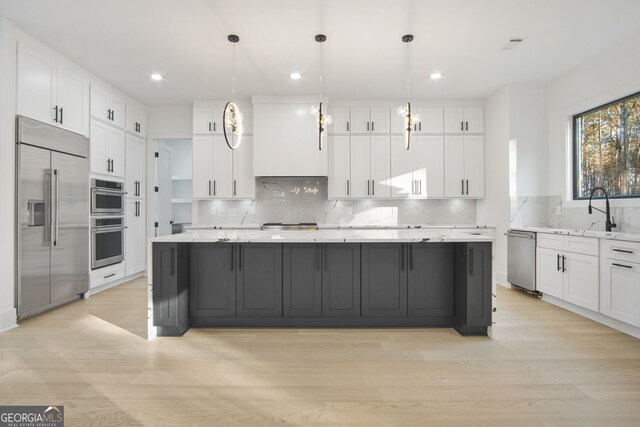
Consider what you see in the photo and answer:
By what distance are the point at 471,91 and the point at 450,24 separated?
2.15 meters

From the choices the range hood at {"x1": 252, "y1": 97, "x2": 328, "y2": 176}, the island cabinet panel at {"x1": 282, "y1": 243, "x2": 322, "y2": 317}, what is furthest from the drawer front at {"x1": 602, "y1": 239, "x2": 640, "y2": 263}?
the range hood at {"x1": 252, "y1": 97, "x2": 328, "y2": 176}

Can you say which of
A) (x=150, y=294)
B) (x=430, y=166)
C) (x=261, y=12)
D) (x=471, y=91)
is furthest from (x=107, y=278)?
(x=471, y=91)

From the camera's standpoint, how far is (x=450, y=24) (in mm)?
3242

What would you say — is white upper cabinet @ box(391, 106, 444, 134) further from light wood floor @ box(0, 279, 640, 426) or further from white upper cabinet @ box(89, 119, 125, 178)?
white upper cabinet @ box(89, 119, 125, 178)

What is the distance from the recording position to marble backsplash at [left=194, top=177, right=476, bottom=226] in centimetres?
572

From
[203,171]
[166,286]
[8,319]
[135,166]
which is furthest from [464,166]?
[8,319]

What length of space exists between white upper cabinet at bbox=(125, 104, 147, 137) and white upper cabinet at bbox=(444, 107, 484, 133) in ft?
16.9

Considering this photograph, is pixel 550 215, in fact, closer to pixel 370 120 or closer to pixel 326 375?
pixel 370 120

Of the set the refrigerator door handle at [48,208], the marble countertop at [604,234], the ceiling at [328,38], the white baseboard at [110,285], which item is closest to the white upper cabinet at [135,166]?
the ceiling at [328,38]

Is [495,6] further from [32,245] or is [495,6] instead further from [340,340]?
[32,245]

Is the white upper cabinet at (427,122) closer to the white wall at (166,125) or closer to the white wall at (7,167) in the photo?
the white wall at (166,125)

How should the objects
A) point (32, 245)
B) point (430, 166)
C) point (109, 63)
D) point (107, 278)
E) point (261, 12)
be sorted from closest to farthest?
point (261, 12) → point (32, 245) → point (109, 63) → point (107, 278) → point (430, 166)

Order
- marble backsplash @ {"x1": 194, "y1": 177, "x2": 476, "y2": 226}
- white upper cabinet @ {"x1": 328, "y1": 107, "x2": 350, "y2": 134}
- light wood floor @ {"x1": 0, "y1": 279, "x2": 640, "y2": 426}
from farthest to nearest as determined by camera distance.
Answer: marble backsplash @ {"x1": 194, "y1": 177, "x2": 476, "y2": 226}, white upper cabinet @ {"x1": 328, "y1": 107, "x2": 350, "y2": 134}, light wood floor @ {"x1": 0, "y1": 279, "x2": 640, "y2": 426}

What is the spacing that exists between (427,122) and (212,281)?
428 cm
